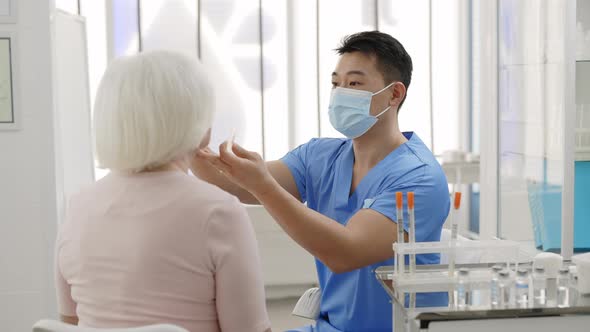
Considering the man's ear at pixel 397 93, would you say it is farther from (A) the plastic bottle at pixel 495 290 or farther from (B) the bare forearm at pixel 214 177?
(A) the plastic bottle at pixel 495 290

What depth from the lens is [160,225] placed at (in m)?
1.26

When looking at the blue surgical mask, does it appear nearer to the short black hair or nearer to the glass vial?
the short black hair

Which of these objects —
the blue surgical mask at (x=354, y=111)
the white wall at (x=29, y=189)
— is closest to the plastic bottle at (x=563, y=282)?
the blue surgical mask at (x=354, y=111)

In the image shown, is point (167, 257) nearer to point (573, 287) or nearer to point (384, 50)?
point (573, 287)

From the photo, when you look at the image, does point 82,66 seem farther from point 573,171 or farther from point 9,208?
point 573,171

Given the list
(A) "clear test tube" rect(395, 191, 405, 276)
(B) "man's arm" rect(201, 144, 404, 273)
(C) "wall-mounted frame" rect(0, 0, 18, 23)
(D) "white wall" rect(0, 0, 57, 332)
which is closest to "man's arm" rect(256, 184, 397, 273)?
(B) "man's arm" rect(201, 144, 404, 273)

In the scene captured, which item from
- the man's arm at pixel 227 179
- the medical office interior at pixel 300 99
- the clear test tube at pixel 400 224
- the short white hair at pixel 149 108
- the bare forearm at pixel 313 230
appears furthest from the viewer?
the medical office interior at pixel 300 99

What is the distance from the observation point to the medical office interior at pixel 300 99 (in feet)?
9.93

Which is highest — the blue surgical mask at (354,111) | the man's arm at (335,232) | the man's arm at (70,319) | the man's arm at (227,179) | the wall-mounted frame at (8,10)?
the wall-mounted frame at (8,10)

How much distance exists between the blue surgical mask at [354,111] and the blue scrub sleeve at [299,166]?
6.4 inches

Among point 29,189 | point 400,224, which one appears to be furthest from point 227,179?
point 29,189

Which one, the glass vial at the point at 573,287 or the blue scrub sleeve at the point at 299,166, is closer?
the glass vial at the point at 573,287

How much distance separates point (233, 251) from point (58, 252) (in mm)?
363

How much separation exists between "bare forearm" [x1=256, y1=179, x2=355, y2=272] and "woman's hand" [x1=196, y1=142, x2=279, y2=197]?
30mm
